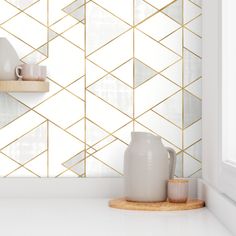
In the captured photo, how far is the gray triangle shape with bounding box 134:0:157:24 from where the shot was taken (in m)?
2.07

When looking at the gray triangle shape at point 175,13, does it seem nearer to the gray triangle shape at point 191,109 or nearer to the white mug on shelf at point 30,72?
the gray triangle shape at point 191,109

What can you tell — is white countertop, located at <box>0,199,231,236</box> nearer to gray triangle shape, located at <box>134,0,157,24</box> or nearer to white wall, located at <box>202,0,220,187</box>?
white wall, located at <box>202,0,220,187</box>

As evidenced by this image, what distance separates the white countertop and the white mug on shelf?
0.43m

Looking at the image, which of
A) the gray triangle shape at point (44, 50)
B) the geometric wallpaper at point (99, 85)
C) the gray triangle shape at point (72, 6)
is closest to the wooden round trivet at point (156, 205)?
the geometric wallpaper at point (99, 85)

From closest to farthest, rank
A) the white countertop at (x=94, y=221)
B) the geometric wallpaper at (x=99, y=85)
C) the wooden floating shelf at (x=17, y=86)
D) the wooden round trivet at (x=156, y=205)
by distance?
the white countertop at (x=94, y=221), the wooden round trivet at (x=156, y=205), the wooden floating shelf at (x=17, y=86), the geometric wallpaper at (x=99, y=85)

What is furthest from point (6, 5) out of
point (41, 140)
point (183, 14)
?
point (183, 14)

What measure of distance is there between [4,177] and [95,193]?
0.33 meters

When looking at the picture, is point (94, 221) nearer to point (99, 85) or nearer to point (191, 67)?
point (99, 85)

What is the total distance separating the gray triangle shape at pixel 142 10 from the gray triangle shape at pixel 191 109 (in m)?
0.31

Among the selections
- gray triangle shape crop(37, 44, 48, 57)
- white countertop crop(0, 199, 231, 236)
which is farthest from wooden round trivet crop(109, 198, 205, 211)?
gray triangle shape crop(37, 44, 48, 57)

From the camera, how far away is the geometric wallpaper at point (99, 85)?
205 centimetres

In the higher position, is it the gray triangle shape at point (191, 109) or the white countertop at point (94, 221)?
the gray triangle shape at point (191, 109)

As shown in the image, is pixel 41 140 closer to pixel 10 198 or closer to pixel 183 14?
pixel 10 198

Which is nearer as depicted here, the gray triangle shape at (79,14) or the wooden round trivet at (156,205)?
the wooden round trivet at (156,205)
